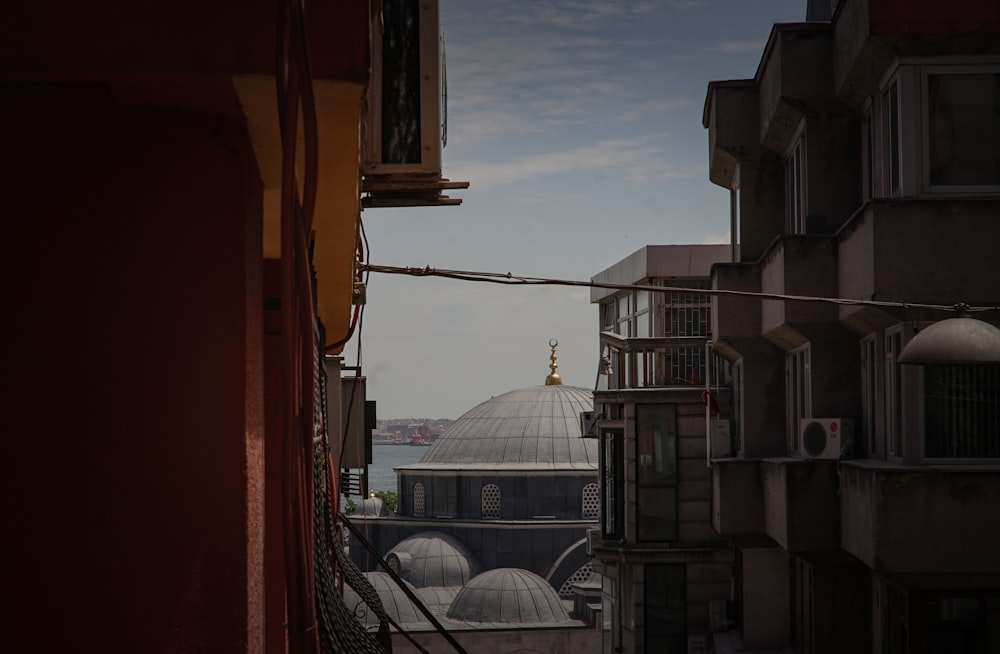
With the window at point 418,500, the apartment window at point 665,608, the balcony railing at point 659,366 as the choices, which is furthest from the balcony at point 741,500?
the window at point 418,500

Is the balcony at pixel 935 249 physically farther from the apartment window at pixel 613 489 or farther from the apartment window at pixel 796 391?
the apartment window at pixel 613 489

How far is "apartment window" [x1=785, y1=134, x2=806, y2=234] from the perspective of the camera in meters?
14.5

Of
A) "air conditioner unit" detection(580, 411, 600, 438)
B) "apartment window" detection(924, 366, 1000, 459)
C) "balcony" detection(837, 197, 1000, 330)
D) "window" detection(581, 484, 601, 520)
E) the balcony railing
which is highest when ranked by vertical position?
"balcony" detection(837, 197, 1000, 330)

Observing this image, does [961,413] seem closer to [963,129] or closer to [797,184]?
[963,129]

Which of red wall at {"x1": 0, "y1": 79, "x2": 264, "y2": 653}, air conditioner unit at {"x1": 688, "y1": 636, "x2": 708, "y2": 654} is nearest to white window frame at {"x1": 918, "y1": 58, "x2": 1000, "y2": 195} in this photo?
red wall at {"x1": 0, "y1": 79, "x2": 264, "y2": 653}

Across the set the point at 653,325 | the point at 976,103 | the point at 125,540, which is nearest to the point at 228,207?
the point at 125,540

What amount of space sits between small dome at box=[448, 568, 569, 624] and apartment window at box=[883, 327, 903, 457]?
3494 centimetres

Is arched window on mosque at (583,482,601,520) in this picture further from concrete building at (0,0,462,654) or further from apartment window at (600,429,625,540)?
concrete building at (0,0,462,654)

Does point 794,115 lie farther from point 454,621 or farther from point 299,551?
point 454,621

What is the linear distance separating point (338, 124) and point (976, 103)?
8.77m

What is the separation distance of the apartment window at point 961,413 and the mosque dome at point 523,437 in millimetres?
51232

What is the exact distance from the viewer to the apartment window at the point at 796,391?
48.0 feet

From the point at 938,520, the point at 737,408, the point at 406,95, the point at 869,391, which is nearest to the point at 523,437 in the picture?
the point at 737,408

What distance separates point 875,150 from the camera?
41.4 feet
